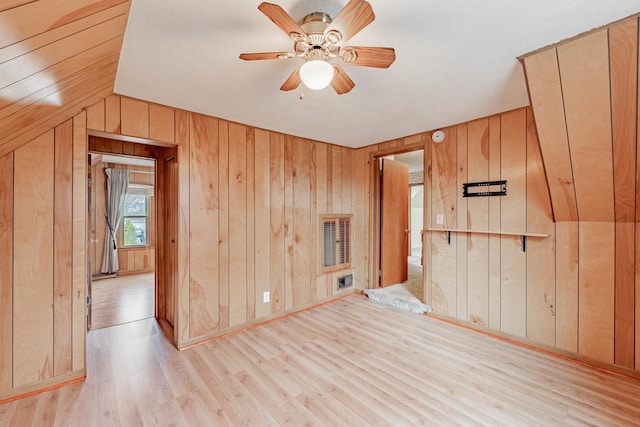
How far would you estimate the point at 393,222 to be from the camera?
4.34 m

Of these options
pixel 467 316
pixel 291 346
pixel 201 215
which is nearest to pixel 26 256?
pixel 201 215

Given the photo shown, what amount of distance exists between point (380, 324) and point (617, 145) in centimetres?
256

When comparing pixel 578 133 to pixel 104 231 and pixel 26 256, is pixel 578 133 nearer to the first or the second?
pixel 26 256

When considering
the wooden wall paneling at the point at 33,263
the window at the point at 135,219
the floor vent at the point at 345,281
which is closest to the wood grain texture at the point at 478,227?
the floor vent at the point at 345,281

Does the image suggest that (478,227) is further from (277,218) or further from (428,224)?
(277,218)

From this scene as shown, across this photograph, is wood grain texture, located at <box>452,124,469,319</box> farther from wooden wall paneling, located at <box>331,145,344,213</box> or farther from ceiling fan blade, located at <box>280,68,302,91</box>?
ceiling fan blade, located at <box>280,68,302,91</box>

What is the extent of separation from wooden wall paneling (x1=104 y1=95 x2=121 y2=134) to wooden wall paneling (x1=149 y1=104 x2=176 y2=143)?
23cm

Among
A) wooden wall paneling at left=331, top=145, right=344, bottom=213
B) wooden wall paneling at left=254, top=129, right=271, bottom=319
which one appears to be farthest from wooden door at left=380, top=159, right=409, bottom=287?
wooden wall paneling at left=254, top=129, right=271, bottom=319

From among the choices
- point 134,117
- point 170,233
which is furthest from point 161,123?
point 170,233

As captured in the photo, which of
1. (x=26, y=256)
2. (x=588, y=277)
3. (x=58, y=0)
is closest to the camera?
(x=58, y=0)

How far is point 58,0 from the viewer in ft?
2.88

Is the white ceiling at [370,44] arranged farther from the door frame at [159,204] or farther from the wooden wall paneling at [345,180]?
the wooden wall paneling at [345,180]

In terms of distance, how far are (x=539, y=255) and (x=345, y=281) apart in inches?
94.0

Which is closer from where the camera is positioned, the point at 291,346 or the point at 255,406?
the point at 255,406
